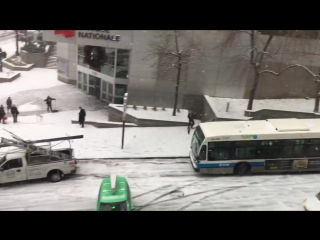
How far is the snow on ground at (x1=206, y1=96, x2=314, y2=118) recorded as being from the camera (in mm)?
17469


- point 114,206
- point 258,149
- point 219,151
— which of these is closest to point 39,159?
point 114,206

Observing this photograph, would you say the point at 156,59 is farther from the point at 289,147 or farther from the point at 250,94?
the point at 289,147

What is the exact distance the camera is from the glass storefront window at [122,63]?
763 inches

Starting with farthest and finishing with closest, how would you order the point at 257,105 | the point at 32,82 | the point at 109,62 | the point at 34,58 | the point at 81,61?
1. the point at 34,58
2. the point at 32,82
3. the point at 81,61
4. the point at 109,62
5. the point at 257,105

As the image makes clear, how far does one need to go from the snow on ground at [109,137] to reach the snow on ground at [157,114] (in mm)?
619

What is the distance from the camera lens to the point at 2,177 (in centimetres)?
1248

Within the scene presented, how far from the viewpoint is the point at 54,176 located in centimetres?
1307

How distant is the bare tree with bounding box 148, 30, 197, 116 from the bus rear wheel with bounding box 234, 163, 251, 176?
5.77 meters

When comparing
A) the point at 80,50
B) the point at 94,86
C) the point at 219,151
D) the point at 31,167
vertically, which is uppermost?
the point at 80,50

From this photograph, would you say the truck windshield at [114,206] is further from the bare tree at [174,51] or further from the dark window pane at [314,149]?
the bare tree at [174,51]

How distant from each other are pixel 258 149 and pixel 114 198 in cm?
598

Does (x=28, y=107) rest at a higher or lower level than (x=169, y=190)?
higher

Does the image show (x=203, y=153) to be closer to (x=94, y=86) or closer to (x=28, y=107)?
(x=94, y=86)

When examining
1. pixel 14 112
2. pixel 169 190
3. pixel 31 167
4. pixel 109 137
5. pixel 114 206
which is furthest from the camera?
pixel 14 112
